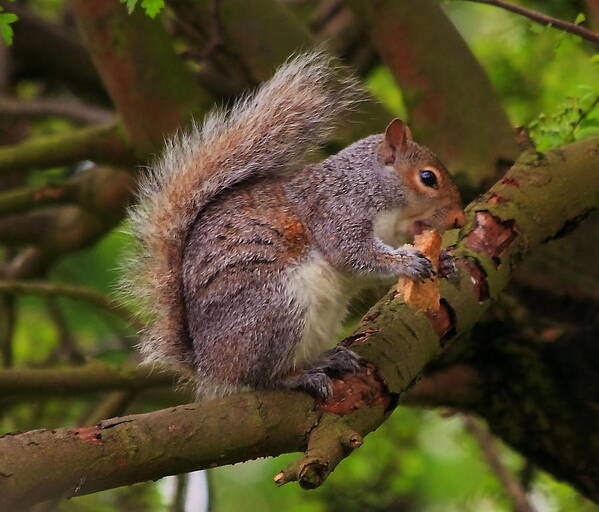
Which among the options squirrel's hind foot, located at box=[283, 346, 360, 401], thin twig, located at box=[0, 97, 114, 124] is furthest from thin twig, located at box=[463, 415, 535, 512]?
thin twig, located at box=[0, 97, 114, 124]

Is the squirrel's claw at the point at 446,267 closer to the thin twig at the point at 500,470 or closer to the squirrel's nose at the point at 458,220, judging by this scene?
the squirrel's nose at the point at 458,220

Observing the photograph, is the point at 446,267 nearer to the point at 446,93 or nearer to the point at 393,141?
the point at 393,141

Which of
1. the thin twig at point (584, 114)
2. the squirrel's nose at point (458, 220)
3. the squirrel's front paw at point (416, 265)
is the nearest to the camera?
the squirrel's front paw at point (416, 265)

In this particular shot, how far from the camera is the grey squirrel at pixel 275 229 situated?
2.21 m

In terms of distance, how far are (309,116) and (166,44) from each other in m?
0.71

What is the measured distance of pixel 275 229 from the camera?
2.31m

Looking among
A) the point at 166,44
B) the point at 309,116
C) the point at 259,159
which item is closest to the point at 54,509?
the point at 259,159

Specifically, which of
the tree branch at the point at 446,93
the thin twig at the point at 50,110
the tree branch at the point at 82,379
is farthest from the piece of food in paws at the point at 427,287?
the thin twig at the point at 50,110

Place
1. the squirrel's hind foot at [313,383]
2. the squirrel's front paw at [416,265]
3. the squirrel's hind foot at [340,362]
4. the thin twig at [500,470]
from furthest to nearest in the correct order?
1. the thin twig at [500,470]
2. the squirrel's front paw at [416,265]
3. the squirrel's hind foot at [340,362]
4. the squirrel's hind foot at [313,383]

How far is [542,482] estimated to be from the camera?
390cm

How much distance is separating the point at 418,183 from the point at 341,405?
81 centimetres

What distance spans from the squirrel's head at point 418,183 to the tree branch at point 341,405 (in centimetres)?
16

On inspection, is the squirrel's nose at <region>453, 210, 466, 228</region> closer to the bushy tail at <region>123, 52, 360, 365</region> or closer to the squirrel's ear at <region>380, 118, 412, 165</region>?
the squirrel's ear at <region>380, 118, 412, 165</region>

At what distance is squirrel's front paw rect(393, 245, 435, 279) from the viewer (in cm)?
219
